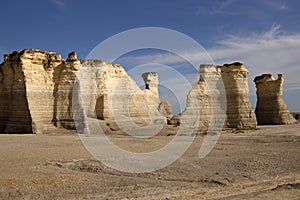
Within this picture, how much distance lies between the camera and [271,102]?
107 ft

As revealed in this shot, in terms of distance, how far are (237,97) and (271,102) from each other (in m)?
10.0

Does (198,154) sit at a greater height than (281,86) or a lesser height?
lesser

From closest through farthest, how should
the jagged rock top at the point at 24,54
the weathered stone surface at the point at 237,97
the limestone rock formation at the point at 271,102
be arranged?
the jagged rock top at the point at 24,54
the weathered stone surface at the point at 237,97
the limestone rock formation at the point at 271,102

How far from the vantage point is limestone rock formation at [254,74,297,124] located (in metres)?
31.9

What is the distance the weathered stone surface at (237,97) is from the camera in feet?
78.8

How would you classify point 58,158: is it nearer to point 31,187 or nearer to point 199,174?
point 31,187

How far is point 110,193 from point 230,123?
19263 millimetres

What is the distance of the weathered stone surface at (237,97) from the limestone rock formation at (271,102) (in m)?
8.46

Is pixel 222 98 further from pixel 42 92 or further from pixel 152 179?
pixel 152 179

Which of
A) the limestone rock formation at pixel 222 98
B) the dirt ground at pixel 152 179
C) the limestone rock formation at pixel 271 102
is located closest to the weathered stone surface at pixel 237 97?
the limestone rock formation at pixel 222 98

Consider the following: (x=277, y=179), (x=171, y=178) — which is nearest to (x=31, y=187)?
(x=171, y=178)

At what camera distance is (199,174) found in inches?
311

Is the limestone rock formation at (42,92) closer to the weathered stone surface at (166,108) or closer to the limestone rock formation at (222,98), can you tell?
the limestone rock formation at (222,98)

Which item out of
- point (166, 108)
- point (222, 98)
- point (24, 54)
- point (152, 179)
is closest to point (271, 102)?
point (222, 98)
